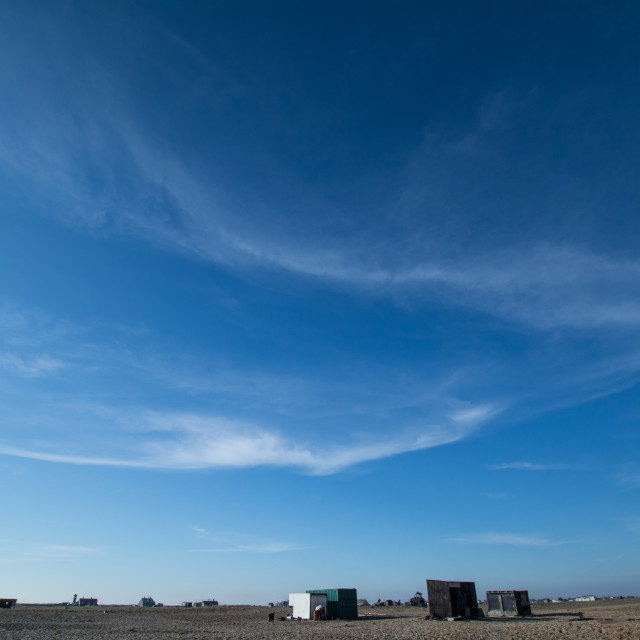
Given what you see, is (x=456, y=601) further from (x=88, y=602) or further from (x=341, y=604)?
(x=88, y=602)

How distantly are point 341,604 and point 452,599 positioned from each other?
16.0m

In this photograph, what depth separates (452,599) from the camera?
50.5 m

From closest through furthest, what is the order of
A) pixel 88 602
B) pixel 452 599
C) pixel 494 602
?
1. pixel 452 599
2. pixel 494 602
3. pixel 88 602

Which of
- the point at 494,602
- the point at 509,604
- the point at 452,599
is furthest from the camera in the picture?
the point at 494,602

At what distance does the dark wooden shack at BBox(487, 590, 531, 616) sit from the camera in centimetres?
5684

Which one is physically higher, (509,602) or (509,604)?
(509,602)

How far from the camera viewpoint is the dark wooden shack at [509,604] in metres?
56.8

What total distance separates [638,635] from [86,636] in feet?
135

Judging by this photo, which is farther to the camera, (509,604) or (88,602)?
(88,602)

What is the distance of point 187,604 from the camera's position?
123312 mm

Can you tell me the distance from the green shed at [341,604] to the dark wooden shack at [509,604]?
16.7 metres

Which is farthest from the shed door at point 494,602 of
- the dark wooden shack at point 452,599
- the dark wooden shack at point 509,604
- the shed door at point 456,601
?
the shed door at point 456,601

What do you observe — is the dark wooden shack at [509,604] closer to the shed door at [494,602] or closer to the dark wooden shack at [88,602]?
the shed door at [494,602]

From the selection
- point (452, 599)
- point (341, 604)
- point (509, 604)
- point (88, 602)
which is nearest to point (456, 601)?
point (452, 599)
